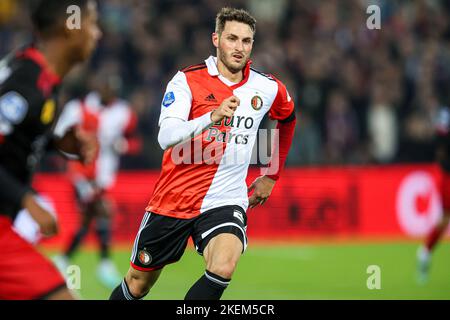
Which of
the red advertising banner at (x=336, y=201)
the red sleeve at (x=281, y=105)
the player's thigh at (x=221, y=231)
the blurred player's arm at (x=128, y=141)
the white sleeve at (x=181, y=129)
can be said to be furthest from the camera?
the red advertising banner at (x=336, y=201)

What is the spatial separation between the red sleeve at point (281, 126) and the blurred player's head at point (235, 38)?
479 mm

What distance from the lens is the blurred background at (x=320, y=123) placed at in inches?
544

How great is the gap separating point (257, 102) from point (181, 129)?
913 mm

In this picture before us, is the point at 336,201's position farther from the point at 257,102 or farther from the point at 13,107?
the point at 13,107

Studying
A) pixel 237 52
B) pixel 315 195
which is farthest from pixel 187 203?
pixel 315 195

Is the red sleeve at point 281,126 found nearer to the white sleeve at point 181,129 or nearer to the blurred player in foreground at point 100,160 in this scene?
the white sleeve at point 181,129

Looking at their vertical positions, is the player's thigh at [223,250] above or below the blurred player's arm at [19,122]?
below

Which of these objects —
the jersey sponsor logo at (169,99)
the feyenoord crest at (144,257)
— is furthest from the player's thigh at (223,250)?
the jersey sponsor logo at (169,99)

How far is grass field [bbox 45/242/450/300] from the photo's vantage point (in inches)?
397

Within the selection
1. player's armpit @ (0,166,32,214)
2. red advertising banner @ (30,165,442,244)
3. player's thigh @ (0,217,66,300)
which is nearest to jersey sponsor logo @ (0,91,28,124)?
player's armpit @ (0,166,32,214)

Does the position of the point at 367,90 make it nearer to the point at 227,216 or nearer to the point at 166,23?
the point at 166,23

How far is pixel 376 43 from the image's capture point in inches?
770

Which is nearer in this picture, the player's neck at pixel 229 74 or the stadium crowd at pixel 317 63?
the player's neck at pixel 229 74

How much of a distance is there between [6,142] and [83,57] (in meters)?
0.68
